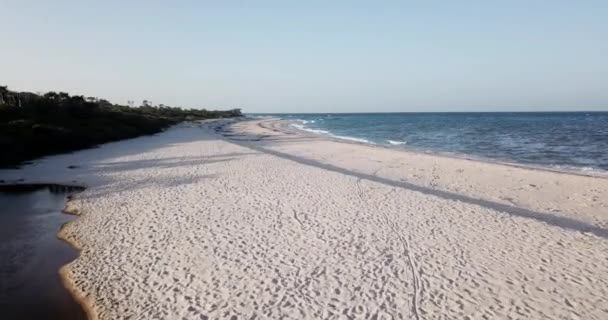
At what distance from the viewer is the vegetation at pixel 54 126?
80.0 feet

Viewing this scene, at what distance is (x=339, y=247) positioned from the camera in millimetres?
8922

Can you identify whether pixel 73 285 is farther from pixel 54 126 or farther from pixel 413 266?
pixel 54 126

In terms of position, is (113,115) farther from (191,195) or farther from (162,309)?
(162,309)

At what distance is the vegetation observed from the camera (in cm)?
2438

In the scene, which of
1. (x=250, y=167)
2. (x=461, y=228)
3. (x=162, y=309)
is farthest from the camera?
(x=250, y=167)

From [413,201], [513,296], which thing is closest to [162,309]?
Result: [513,296]

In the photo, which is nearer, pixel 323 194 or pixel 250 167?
pixel 323 194

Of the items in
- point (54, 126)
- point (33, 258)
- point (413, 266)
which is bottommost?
point (33, 258)

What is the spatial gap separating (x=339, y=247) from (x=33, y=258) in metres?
7.67

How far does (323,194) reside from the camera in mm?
14297

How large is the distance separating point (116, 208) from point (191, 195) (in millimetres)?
2686

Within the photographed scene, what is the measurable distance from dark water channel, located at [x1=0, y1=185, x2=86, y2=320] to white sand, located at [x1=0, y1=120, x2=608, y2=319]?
389mm

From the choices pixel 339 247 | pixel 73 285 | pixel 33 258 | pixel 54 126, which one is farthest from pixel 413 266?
pixel 54 126

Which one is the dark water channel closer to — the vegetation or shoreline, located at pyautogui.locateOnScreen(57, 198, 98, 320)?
shoreline, located at pyautogui.locateOnScreen(57, 198, 98, 320)
